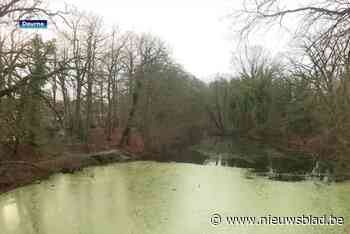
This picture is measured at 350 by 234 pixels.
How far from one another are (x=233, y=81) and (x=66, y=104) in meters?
21.6

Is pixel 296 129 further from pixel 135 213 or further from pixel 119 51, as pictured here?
pixel 135 213

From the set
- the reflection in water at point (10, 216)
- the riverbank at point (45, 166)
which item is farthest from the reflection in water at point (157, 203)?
the riverbank at point (45, 166)

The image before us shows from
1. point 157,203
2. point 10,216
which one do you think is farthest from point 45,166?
point 157,203

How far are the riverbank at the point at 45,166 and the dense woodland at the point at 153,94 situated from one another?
0.75 metres

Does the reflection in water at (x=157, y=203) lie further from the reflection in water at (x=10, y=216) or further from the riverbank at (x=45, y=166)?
the riverbank at (x=45, y=166)

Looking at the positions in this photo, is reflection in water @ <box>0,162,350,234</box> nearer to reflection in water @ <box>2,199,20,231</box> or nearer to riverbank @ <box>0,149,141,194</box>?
reflection in water @ <box>2,199,20,231</box>

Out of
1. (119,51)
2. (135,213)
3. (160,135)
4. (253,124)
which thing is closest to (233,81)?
(253,124)

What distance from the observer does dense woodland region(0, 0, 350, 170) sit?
5511 millimetres

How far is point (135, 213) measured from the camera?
7367 mm

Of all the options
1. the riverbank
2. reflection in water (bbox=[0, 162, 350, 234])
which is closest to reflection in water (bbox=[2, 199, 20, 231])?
reflection in water (bbox=[0, 162, 350, 234])

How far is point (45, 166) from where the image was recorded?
12406mm

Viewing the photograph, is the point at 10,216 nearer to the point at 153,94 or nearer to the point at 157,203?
the point at 157,203

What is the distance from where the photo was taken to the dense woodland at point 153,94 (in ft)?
18.1

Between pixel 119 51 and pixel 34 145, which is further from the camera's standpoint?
pixel 119 51
